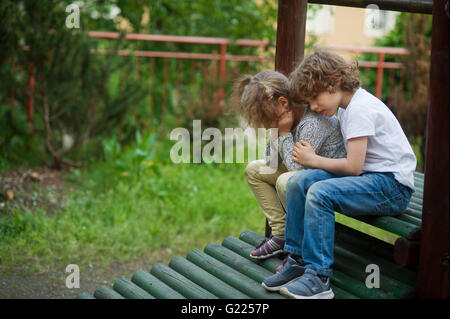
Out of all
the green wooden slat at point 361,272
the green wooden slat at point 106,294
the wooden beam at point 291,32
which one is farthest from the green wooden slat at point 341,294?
the wooden beam at point 291,32

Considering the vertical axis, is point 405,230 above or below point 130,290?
above

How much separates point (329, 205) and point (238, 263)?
83 cm

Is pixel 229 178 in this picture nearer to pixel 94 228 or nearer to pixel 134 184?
pixel 134 184

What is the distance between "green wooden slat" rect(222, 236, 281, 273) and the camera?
3.07m

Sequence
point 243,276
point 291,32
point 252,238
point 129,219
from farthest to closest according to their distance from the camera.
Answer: point 129,219
point 252,238
point 291,32
point 243,276

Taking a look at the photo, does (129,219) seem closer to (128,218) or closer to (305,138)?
(128,218)

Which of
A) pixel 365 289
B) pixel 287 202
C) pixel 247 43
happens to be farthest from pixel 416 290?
pixel 247 43

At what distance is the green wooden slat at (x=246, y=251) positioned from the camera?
3.07 meters

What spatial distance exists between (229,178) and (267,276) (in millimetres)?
3395

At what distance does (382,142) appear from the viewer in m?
2.72

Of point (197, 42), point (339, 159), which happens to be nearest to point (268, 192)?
point (339, 159)

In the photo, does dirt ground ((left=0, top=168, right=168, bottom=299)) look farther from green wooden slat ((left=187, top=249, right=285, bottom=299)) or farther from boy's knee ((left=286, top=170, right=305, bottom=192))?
boy's knee ((left=286, top=170, right=305, bottom=192))

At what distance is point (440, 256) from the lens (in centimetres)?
236

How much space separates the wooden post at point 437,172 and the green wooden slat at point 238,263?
2.90 ft
